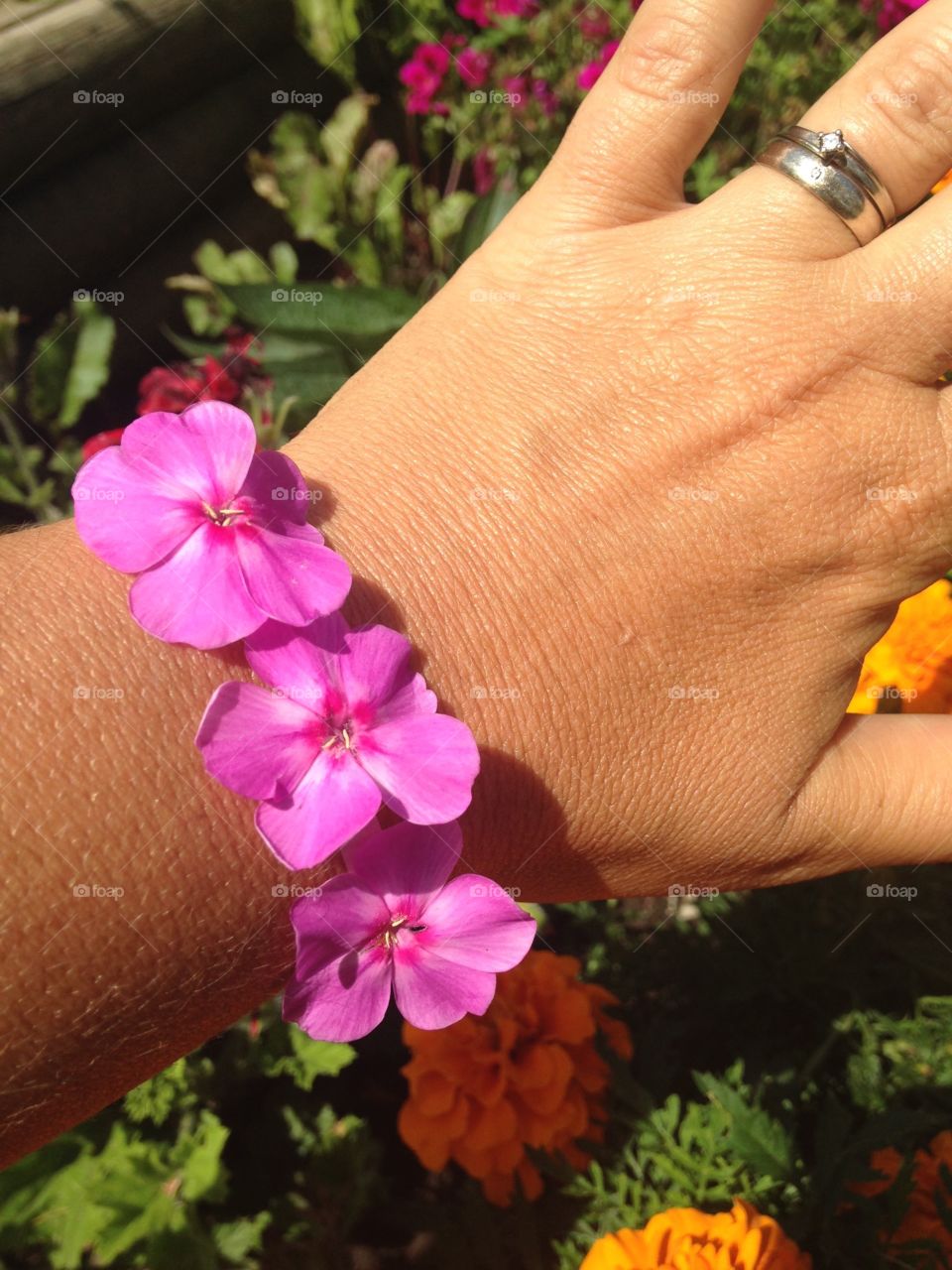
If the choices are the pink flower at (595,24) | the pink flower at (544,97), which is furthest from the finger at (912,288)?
the pink flower at (595,24)

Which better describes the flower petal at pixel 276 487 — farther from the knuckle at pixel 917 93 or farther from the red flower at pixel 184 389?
the red flower at pixel 184 389

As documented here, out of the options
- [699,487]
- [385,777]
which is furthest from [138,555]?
[699,487]

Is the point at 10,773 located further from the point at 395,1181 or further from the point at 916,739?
the point at 395,1181

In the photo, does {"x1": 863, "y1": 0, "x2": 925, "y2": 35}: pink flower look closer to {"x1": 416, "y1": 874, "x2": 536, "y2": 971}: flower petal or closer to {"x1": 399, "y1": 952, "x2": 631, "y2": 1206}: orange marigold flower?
{"x1": 399, "y1": 952, "x2": 631, "y2": 1206}: orange marigold flower

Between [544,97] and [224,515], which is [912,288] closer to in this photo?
[224,515]

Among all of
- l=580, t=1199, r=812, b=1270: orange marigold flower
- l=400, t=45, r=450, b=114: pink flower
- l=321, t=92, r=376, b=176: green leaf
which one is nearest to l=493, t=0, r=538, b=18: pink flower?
l=400, t=45, r=450, b=114: pink flower
